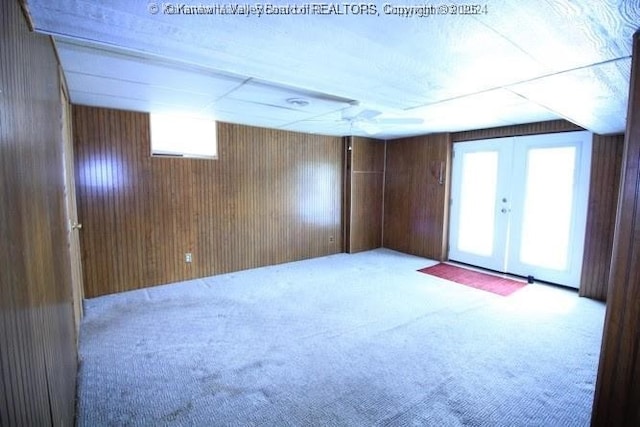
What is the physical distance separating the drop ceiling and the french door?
74cm

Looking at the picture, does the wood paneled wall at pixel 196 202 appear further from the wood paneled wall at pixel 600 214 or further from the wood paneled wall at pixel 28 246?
the wood paneled wall at pixel 600 214

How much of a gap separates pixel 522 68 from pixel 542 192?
2855 millimetres

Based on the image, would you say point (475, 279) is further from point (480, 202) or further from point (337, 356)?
point (337, 356)

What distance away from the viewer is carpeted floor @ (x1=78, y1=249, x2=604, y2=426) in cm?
193

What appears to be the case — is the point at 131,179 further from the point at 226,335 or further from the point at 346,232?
the point at 346,232

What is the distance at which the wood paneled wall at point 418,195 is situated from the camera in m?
5.30

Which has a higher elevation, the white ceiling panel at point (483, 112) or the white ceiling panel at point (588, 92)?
the white ceiling panel at point (483, 112)

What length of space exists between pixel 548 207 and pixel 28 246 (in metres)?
5.12

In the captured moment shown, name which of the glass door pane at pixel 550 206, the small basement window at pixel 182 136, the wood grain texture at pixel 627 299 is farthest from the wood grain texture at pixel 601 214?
the small basement window at pixel 182 136

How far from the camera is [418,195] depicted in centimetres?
569

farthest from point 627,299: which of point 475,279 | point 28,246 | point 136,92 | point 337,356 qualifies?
point 136,92

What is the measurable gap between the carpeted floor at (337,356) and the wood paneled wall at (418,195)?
1.62 metres

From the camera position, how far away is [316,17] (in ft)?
4.56

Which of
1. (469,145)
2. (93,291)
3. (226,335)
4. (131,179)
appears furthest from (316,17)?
(469,145)
